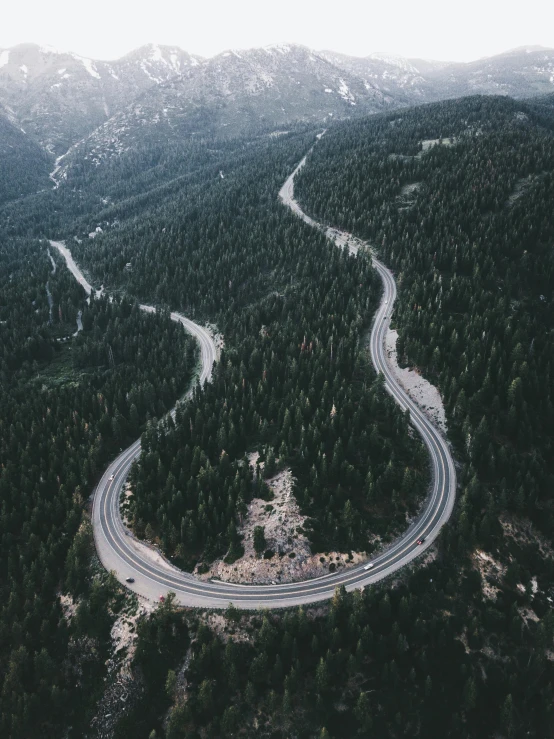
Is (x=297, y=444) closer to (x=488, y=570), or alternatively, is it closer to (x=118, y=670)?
(x=488, y=570)

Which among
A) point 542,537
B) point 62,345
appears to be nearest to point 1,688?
point 542,537

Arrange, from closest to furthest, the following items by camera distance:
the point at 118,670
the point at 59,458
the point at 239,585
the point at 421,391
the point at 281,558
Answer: the point at 118,670 → the point at 239,585 → the point at 281,558 → the point at 59,458 → the point at 421,391

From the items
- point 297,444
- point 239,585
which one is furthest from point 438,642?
point 297,444

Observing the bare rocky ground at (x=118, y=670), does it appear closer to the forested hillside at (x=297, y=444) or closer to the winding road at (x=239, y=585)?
the winding road at (x=239, y=585)

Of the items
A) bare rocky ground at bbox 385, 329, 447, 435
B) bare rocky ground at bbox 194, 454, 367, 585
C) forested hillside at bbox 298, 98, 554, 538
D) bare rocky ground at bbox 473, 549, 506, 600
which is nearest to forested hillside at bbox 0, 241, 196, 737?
bare rocky ground at bbox 194, 454, 367, 585

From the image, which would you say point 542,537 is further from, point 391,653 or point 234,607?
point 234,607

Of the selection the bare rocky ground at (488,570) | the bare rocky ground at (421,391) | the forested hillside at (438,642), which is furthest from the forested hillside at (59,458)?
the bare rocky ground at (421,391)
